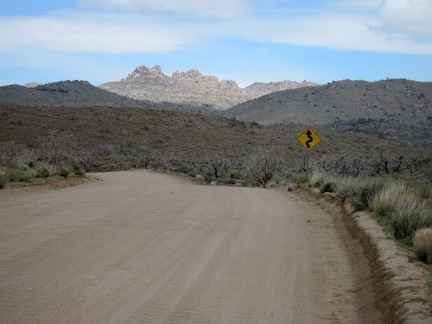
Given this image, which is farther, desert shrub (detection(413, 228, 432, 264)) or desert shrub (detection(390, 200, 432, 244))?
desert shrub (detection(390, 200, 432, 244))

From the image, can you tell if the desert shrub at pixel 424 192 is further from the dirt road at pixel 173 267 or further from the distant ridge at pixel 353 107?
the distant ridge at pixel 353 107

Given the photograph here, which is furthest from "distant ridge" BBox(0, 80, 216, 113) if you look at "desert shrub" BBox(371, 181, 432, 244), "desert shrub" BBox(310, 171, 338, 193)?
"desert shrub" BBox(371, 181, 432, 244)

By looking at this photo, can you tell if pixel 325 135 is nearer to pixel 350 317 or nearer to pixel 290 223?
→ pixel 290 223

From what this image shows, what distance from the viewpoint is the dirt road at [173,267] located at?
7832 millimetres

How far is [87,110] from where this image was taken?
277 ft

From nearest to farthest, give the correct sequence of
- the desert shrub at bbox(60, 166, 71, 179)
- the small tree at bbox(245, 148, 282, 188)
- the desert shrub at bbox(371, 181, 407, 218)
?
the desert shrub at bbox(371, 181, 407, 218) → the desert shrub at bbox(60, 166, 71, 179) → the small tree at bbox(245, 148, 282, 188)

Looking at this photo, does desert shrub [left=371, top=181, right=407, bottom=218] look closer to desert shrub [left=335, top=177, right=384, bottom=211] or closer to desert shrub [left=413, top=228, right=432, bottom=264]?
desert shrub [left=335, top=177, right=384, bottom=211]

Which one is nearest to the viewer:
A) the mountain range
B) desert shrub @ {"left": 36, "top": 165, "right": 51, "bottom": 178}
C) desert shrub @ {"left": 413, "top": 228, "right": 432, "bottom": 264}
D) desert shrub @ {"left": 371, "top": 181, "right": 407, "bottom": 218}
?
desert shrub @ {"left": 413, "top": 228, "right": 432, "bottom": 264}

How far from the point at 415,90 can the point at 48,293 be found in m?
132

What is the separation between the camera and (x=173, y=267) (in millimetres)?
10070

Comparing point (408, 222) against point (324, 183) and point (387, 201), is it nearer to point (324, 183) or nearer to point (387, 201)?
point (387, 201)

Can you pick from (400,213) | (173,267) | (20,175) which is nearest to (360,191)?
(400,213)

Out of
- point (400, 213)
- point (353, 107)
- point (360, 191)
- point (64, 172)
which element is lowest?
point (64, 172)

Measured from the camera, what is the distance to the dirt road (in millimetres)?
7832
